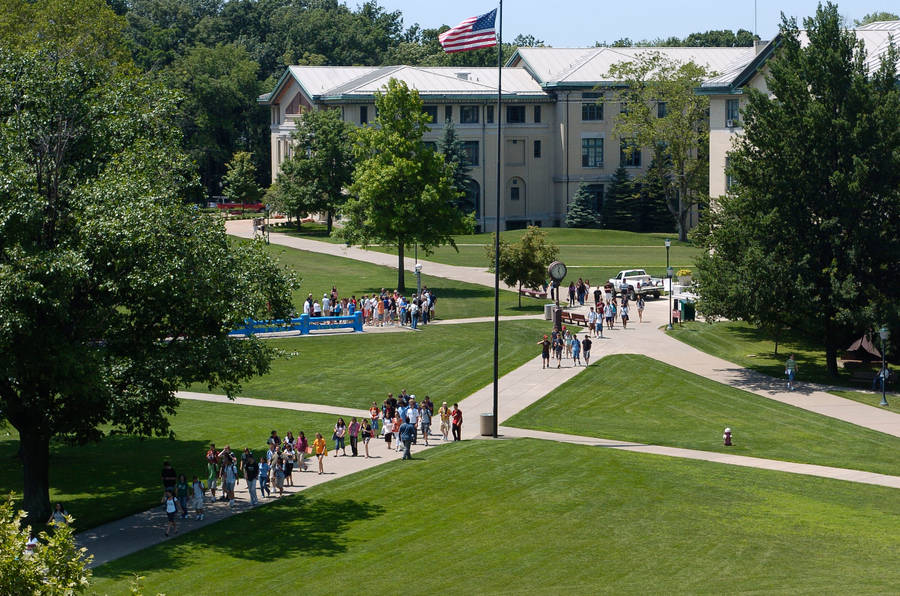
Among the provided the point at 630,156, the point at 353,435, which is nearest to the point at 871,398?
the point at 353,435

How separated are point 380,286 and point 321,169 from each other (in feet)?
73.3

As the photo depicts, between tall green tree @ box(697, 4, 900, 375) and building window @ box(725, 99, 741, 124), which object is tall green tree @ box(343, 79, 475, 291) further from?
tall green tree @ box(697, 4, 900, 375)

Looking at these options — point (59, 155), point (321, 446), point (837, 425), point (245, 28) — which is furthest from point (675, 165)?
point (245, 28)

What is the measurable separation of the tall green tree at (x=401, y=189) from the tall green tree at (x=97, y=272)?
36.4 m

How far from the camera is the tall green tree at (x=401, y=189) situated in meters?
67.6

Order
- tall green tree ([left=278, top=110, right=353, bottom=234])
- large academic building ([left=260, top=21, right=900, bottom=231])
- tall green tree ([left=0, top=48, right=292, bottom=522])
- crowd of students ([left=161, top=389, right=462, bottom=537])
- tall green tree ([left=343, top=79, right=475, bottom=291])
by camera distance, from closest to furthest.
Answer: tall green tree ([left=0, top=48, right=292, bottom=522]) < crowd of students ([left=161, top=389, right=462, bottom=537]) < tall green tree ([left=343, top=79, right=475, bottom=291]) < tall green tree ([left=278, top=110, right=353, bottom=234]) < large academic building ([left=260, top=21, right=900, bottom=231])

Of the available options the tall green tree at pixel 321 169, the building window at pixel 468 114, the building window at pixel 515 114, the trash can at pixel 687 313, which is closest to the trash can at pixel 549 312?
the trash can at pixel 687 313

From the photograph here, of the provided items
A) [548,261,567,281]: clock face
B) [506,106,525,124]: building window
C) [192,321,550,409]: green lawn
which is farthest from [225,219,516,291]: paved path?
[506,106,525,124]: building window

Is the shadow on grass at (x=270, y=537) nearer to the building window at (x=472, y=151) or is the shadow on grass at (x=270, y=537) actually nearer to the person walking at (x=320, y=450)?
the person walking at (x=320, y=450)

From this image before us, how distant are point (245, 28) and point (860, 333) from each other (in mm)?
126760

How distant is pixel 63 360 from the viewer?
85.5ft

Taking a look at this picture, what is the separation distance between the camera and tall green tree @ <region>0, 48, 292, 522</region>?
26359 millimetres

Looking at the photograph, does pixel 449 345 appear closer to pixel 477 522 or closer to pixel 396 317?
pixel 396 317

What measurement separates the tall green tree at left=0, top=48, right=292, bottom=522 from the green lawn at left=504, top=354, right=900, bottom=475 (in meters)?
14.7
